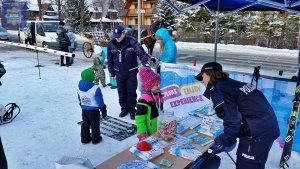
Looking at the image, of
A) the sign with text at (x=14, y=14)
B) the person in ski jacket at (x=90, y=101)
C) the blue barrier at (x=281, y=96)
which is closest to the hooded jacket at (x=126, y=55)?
the person in ski jacket at (x=90, y=101)

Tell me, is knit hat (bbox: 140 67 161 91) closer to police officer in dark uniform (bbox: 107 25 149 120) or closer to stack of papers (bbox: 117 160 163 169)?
stack of papers (bbox: 117 160 163 169)

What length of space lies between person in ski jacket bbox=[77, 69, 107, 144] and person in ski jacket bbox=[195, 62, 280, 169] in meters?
2.26

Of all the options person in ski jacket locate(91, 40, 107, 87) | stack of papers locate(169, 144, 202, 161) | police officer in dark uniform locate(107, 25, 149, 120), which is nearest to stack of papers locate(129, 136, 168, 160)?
stack of papers locate(169, 144, 202, 161)

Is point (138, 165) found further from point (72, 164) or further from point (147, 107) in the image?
point (147, 107)

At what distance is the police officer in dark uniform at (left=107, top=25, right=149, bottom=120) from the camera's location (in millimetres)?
5660

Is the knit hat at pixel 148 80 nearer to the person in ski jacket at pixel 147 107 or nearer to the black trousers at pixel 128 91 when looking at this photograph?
the person in ski jacket at pixel 147 107

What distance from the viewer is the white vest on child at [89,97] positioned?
14.7 ft

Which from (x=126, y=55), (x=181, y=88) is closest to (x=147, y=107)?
(x=181, y=88)

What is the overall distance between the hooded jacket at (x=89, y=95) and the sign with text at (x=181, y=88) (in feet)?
5.90

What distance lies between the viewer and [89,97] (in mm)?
4488

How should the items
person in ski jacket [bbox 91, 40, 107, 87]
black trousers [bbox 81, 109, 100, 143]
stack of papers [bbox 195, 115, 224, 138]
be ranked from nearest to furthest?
stack of papers [bbox 195, 115, 224, 138] → black trousers [bbox 81, 109, 100, 143] → person in ski jacket [bbox 91, 40, 107, 87]

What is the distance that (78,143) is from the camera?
4.93 metres

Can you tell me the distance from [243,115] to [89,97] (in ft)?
8.89

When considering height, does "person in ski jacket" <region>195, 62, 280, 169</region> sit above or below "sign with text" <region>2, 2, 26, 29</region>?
below
